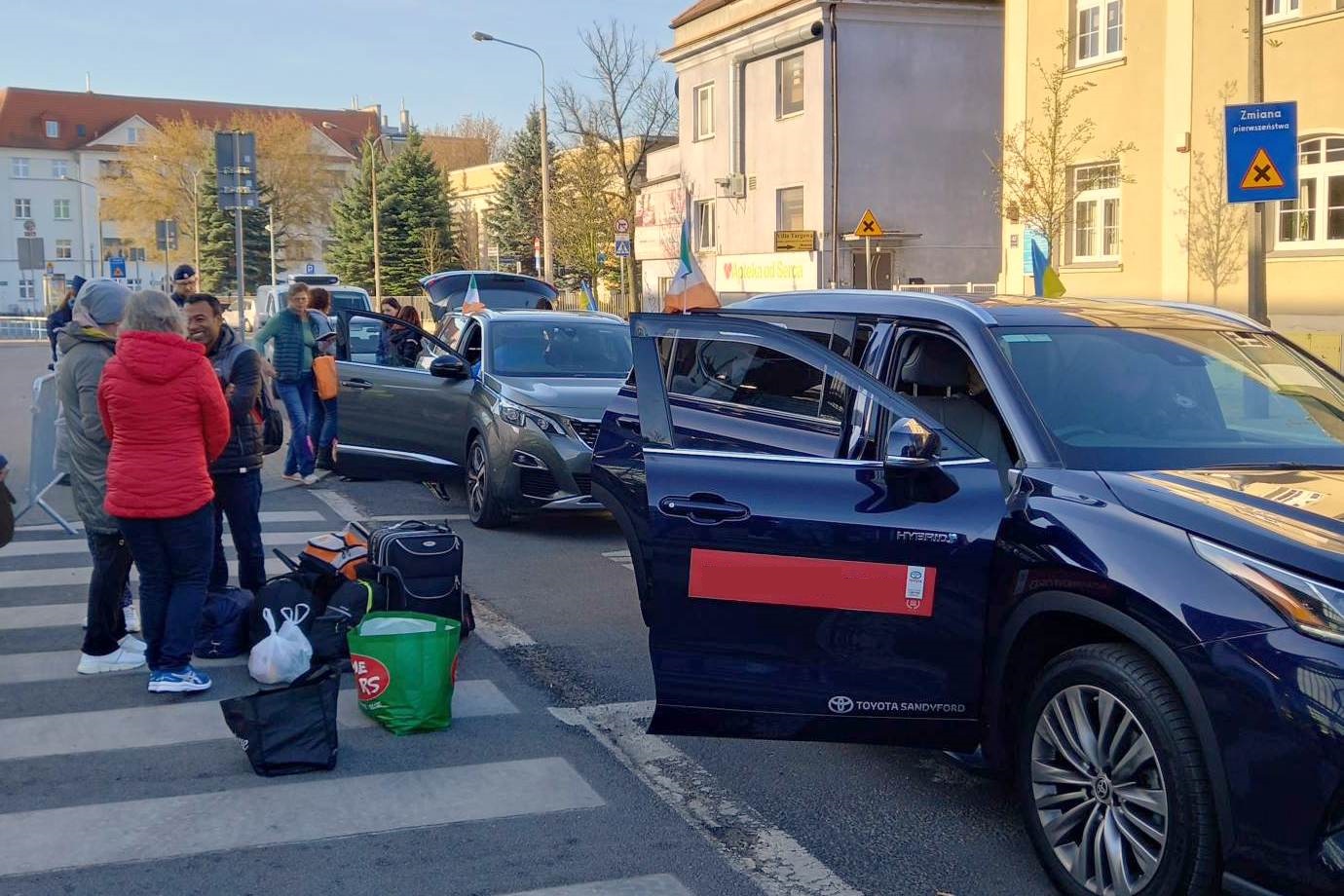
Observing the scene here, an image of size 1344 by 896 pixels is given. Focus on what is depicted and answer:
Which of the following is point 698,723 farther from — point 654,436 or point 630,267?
→ point 630,267

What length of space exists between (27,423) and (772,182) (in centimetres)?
2231

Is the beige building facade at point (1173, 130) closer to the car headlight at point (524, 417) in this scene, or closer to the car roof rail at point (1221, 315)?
the car headlight at point (524, 417)

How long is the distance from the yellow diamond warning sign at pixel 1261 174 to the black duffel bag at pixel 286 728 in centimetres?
958

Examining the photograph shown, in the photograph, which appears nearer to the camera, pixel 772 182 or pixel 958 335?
pixel 958 335

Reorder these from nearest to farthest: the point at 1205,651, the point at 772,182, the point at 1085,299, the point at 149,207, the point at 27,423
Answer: the point at 1205,651 → the point at 1085,299 → the point at 27,423 → the point at 772,182 → the point at 149,207

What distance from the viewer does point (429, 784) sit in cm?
510

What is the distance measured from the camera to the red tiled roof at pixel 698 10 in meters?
38.8

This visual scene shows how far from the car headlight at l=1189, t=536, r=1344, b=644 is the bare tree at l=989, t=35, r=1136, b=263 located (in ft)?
63.9

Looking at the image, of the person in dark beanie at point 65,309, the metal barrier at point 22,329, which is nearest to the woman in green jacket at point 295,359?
the person in dark beanie at point 65,309

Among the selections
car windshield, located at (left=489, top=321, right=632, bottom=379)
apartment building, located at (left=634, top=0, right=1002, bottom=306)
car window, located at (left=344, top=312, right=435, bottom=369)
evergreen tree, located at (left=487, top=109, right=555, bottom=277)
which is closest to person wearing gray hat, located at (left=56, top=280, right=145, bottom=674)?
car windshield, located at (left=489, top=321, right=632, bottom=379)

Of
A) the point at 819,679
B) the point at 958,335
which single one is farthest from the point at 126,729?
the point at 958,335

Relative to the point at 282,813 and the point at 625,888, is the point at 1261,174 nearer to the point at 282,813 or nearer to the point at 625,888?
the point at 625,888

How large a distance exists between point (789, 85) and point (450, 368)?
27198mm

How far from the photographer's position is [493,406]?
10.6 m
